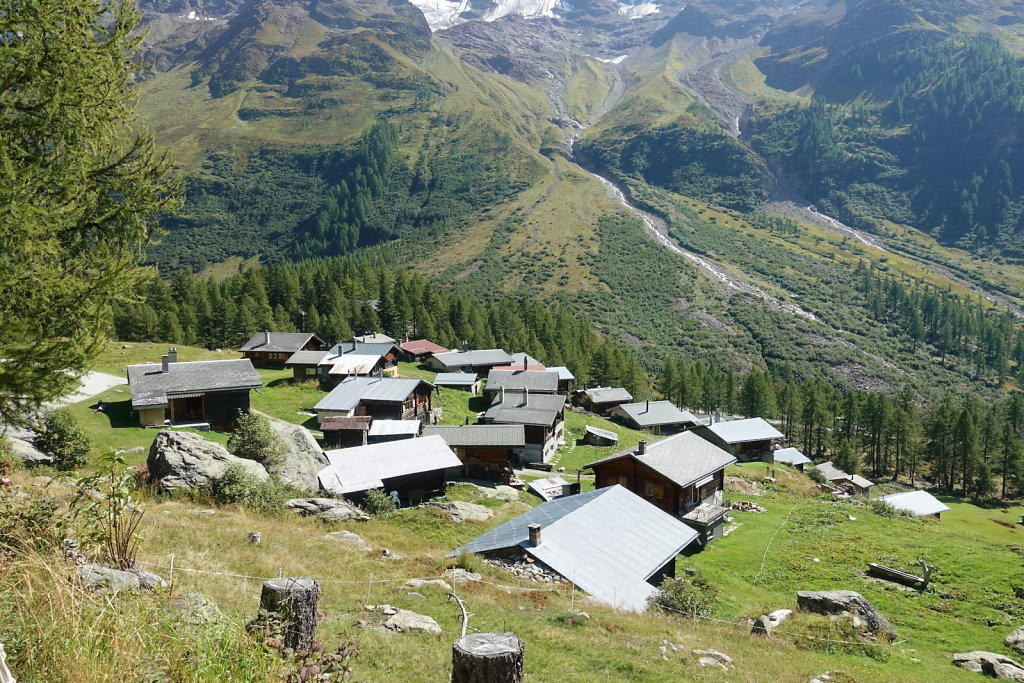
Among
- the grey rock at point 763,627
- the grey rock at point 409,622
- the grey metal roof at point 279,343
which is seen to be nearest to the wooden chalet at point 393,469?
the grey rock at point 409,622

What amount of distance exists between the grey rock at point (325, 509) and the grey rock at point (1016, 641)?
27173 millimetres

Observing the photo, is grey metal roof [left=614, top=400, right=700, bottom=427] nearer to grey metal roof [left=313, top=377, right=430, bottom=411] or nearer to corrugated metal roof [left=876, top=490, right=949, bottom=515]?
corrugated metal roof [left=876, top=490, right=949, bottom=515]

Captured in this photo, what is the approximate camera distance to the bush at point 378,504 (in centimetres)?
3206

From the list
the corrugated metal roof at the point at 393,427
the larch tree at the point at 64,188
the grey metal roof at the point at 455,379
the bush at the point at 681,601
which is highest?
the larch tree at the point at 64,188

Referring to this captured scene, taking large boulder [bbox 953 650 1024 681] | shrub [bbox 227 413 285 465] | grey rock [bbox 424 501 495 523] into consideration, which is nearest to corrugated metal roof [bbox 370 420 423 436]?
grey rock [bbox 424 501 495 523]

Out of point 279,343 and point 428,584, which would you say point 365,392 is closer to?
point 279,343

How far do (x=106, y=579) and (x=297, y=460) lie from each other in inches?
1141

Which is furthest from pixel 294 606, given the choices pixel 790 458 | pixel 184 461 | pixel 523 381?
pixel 790 458

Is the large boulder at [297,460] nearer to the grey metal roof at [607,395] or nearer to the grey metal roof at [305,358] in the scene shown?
the grey metal roof at [305,358]

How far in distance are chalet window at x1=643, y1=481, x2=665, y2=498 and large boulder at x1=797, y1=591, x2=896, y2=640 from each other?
684 inches

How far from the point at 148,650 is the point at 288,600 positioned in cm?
170

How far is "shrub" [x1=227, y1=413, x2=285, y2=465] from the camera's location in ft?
104

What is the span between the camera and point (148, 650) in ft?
19.6

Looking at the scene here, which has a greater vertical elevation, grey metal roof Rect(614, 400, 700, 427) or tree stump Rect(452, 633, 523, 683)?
tree stump Rect(452, 633, 523, 683)
